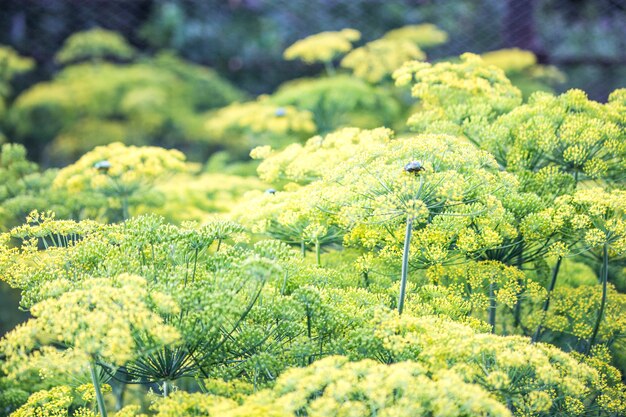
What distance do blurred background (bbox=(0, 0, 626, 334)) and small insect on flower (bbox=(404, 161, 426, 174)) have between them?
8.50m

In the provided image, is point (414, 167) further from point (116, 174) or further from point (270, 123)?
point (270, 123)

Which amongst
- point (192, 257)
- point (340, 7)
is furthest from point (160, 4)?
point (192, 257)

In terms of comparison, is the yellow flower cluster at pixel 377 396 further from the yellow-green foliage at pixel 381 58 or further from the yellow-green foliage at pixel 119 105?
the yellow-green foliage at pixel 119 105

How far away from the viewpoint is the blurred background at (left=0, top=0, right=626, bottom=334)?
11.7m

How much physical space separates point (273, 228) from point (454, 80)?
191 centimetres

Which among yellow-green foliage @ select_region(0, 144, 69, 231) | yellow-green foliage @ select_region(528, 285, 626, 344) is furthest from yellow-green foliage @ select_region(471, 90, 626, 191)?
yellow-green foliage @ select_region(0, 144, 69, 231)

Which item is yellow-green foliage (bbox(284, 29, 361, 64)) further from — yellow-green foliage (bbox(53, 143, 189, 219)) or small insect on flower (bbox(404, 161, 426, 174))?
small insect on flower (bbox(404, 161, 426, 174))

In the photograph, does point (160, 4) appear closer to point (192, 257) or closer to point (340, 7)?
point (340, 7)

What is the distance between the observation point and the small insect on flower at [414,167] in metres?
3.21

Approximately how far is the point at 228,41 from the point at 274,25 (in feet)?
3.95

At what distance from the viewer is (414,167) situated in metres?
3.21

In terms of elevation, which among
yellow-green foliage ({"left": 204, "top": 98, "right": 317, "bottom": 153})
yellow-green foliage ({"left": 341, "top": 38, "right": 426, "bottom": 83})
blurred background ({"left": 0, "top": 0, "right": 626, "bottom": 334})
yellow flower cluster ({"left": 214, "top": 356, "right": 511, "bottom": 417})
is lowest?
yellow flower cluster ({"left": 214, "top": 356, "right": 511, "bottom": 417})

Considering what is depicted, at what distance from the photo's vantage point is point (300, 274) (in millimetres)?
3539

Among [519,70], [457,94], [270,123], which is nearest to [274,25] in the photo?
[519,70]
